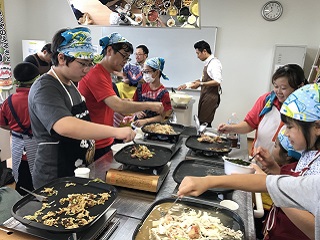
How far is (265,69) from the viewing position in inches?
192

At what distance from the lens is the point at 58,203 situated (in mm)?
1070

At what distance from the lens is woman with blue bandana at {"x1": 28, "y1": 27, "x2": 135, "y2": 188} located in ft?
4.13

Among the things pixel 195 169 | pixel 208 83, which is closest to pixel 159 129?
pixel 195 169

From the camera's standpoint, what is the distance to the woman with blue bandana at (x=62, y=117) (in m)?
1.26

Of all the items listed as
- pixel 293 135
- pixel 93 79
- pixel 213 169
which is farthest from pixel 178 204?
pixel 93 79

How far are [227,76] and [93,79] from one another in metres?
3.79

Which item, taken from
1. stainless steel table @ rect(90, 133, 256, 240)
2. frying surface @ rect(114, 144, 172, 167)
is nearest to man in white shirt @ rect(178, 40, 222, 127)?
frying surface @ rect(114, 144, 172, 167)

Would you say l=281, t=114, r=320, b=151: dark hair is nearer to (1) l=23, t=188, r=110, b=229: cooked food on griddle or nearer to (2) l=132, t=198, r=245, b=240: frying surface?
(2) l=132, t=198, r=245, b=240: frying surface

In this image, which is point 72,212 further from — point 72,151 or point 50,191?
point 72,151

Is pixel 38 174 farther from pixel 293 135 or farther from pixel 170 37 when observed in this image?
pixel 170 37

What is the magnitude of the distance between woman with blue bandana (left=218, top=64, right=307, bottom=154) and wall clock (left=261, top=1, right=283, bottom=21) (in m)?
3.25

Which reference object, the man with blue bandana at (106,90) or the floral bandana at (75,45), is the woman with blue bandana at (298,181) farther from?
the man with blue bandana at (106,90)

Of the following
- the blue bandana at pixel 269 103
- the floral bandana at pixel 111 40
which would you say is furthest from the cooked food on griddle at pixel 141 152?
the blue bandana at pixel 269 103

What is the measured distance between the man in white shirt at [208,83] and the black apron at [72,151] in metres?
2.45
